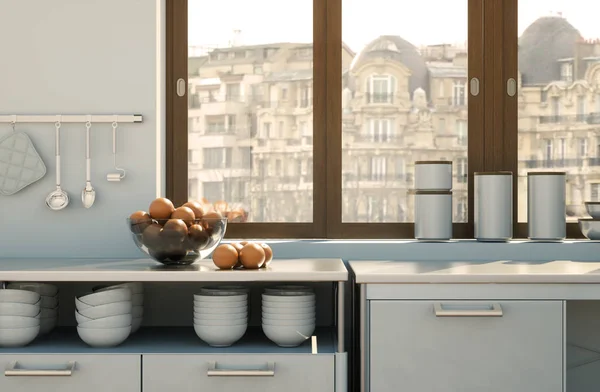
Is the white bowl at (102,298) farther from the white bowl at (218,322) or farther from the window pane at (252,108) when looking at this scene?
the window pane at (252,108)

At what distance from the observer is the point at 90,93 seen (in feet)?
9.43

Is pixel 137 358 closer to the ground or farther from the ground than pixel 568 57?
closer to the ground

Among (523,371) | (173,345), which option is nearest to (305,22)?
(173,345)

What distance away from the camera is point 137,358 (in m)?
2.31

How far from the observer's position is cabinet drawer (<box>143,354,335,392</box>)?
229 centimetres

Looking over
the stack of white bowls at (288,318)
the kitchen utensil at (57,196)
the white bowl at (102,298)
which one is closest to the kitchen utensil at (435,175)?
the stack of white bowls at (288,318)

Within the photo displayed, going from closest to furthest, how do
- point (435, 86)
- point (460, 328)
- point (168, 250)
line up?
point (460, 328)
point (168, 250)
point (435, 86)

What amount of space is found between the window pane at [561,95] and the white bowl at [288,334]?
119cm

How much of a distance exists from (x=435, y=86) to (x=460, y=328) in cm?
113

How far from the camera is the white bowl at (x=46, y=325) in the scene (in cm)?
255

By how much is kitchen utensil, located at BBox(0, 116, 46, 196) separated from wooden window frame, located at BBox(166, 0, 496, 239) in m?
0.51

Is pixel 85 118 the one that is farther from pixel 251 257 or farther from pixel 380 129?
pixel 380 129

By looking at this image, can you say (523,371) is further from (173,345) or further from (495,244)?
(173,345)

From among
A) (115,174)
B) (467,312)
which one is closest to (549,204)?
(467,312)
